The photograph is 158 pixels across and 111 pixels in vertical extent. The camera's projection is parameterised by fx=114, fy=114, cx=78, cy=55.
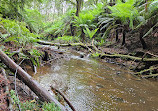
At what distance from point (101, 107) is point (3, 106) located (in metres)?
1.21

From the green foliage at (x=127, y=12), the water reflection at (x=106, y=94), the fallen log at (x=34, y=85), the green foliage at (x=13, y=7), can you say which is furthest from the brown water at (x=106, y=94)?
the green foliage at (x=127, y=12)

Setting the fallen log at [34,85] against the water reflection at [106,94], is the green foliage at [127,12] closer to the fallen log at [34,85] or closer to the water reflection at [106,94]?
the water reflection at [106,94]

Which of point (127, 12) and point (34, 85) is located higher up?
point (127, 12)

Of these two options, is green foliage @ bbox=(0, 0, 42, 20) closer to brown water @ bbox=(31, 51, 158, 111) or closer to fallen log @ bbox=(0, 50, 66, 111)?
fallen log @ bbox=(0, 50, 66, 111)

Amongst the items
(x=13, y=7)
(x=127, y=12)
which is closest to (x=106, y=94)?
(x=13, y=7)

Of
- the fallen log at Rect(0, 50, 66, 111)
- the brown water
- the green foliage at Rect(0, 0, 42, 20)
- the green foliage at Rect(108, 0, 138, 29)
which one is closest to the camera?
the fallen log at Rect(0, 50, 66, 111)

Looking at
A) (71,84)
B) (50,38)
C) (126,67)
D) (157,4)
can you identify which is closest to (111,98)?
(71,84)

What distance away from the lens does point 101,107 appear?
1.64 m

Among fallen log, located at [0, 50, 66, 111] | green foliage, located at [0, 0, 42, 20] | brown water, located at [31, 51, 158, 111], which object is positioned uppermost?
green foliage, located at [0, 0, 42, 20]

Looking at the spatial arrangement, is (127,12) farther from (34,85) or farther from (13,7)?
(34,85)

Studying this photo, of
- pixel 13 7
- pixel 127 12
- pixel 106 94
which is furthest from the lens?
pixel 127 12

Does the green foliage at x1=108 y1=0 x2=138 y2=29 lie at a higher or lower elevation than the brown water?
higher

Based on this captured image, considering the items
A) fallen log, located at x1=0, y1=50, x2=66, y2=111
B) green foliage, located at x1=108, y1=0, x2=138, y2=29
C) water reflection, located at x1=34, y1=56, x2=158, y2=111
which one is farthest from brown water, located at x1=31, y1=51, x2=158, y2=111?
green foliage, located at x1=108, y1=0, x2=138, y2=29

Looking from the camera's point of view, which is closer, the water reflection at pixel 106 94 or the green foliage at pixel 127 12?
the water reflection at pixel 106 94
